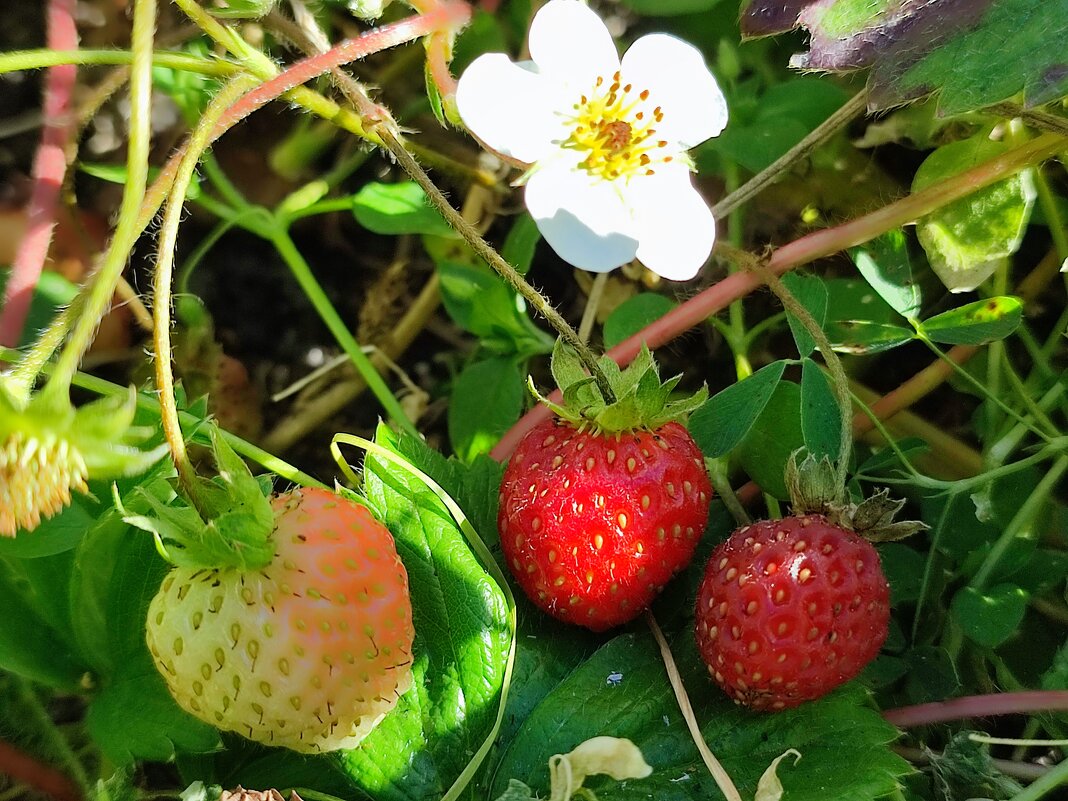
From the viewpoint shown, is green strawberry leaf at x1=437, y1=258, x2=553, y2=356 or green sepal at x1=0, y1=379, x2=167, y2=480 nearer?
green sepal at x1=0, y1=379, x2=167, y2=480

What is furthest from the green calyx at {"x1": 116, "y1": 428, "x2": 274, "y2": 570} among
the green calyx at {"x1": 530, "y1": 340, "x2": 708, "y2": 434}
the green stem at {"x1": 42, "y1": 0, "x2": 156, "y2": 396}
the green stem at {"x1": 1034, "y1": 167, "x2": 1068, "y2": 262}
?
the green stem at {"x1": 1034, "y1": 167, "x2": 1068, "y2": 262}

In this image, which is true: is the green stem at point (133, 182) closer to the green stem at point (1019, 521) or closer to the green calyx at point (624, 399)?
the green calyx at point (624, 399)

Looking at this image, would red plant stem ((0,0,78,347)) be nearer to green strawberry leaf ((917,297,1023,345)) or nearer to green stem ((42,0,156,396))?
green stem ((42,0,156,396))

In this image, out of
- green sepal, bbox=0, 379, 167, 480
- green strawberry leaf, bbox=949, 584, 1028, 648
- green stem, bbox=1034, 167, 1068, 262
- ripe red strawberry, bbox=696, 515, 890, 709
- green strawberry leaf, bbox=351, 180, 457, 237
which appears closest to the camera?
green sepal, bbox=0, 379, 167, 480

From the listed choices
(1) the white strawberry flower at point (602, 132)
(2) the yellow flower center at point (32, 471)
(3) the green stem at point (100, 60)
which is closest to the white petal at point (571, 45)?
(1) the white strawberry flower at point (602, 132)

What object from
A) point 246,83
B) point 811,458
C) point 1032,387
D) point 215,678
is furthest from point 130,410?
point 1032,387

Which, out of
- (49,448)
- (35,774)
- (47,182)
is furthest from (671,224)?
(35,774)

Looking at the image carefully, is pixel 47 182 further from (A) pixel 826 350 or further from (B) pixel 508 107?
(A) pixel 826 350
